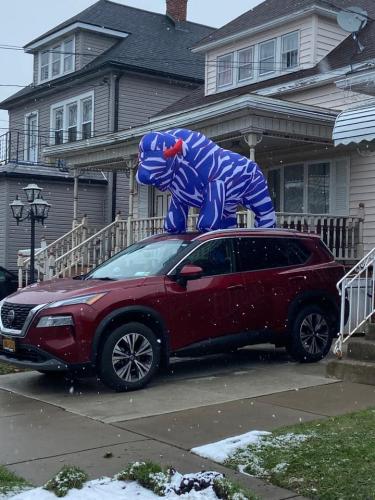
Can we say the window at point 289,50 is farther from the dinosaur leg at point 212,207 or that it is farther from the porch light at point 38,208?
the dinosaur leg at point 212,207

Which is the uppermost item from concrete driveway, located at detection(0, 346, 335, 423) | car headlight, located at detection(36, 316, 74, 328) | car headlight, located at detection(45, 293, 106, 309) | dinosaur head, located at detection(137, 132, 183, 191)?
dinosaur head, located at detection(137, 132, 183, 191)

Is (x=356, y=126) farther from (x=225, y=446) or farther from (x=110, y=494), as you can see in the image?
(x=110, y=494)

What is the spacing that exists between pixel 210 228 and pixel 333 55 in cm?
827

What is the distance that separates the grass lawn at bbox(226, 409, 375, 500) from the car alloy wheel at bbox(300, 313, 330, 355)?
11.5 feet

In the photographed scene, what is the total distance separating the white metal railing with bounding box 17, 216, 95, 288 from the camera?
17.0 metres

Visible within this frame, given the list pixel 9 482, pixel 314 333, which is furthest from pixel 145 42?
pixel 9 482

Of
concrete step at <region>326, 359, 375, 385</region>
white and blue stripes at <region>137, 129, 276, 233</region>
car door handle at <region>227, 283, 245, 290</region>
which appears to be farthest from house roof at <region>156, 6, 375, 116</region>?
concrete step at <region>326, 359, 375, 385</region>

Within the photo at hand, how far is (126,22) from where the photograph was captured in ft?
87.0

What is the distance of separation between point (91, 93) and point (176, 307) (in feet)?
56.9

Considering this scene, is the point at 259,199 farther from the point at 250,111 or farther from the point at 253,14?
the point at 253,14

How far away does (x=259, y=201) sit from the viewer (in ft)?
38.7

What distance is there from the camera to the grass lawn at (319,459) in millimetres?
4750

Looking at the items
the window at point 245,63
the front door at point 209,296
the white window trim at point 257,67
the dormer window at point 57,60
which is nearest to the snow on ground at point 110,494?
the front door at point 209,296

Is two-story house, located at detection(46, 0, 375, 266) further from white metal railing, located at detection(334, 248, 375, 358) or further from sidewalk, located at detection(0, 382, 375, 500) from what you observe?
sidewalk, located at detection(0, 382, 375, 500)
